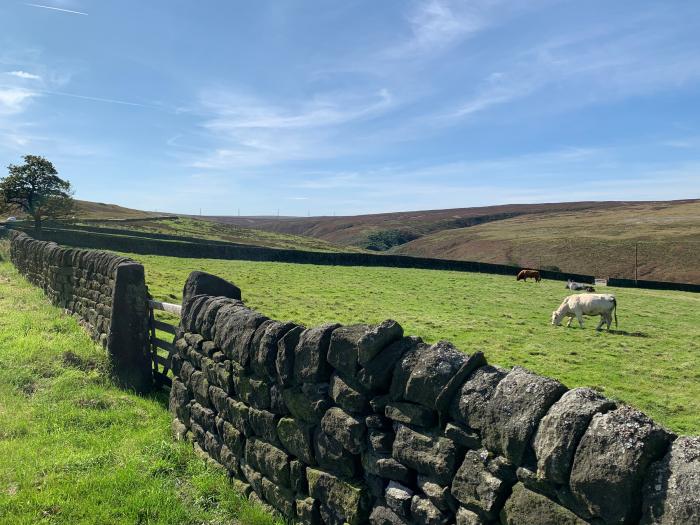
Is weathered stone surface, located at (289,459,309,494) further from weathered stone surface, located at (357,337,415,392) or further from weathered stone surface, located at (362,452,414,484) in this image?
weathered stone surface, located at (357,337,415,392)

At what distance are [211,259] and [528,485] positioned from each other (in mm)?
40554

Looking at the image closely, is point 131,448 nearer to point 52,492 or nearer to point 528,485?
point 52,492

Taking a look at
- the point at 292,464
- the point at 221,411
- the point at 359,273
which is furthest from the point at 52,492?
the point at 359,273

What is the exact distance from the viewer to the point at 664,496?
2506 millimetres

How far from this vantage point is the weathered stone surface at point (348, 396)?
4266 mm

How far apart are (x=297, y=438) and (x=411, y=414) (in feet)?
5.05

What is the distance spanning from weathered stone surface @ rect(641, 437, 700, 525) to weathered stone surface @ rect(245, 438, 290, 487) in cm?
335

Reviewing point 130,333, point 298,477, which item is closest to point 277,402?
point 298,477

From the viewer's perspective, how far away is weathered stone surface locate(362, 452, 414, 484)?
389cm

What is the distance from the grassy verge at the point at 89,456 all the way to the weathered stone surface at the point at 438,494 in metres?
2.12

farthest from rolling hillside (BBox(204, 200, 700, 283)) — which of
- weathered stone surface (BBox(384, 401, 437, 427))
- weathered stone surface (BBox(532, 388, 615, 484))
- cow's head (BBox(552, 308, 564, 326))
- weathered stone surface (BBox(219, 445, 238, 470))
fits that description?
weathered stone surface (BBox(532, 388, 615, 484))

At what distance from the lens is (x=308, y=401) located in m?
4.80

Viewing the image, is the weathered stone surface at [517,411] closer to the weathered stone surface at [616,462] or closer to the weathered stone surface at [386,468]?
the weathered stone surface at [616,462]

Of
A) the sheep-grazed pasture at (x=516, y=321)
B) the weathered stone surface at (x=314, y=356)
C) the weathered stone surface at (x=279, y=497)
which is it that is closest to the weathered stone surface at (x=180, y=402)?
the weathered stone surface at (x=279, y=497)
